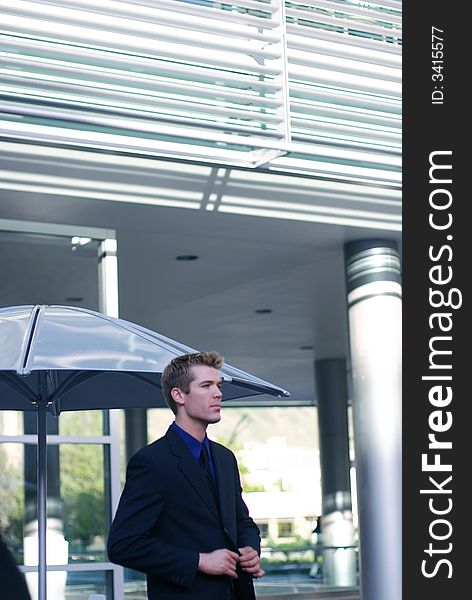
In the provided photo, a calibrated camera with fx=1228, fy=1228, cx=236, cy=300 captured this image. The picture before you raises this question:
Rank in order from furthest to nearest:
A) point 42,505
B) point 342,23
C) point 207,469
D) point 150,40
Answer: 1. point 342,23
2. point 150,40
3. point 42,505
4. point 207,469

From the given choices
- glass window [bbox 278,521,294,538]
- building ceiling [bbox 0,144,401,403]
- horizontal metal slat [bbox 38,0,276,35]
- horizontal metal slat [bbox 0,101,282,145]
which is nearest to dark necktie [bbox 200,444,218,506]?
horizontal metal slat [bbox 0,101,282,145]

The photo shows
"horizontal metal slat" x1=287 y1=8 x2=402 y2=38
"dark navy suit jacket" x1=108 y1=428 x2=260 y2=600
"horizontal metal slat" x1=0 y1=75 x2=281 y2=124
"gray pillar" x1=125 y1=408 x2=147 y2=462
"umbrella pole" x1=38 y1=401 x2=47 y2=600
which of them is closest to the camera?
"dark navy suit jacket" x1=108 y1=428 x2=260 y2=600

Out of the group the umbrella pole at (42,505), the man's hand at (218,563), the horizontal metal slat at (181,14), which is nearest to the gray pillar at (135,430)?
the horizontal metal slat at (181,14)

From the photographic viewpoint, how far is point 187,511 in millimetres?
4441

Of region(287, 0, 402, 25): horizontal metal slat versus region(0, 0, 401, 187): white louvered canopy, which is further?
region(287, 0, 402, 25): horizontal metal slat

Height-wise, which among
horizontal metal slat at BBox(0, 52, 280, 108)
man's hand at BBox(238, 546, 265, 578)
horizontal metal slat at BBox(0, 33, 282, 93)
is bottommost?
man's hand at BBox(238, 546, 265, 578)

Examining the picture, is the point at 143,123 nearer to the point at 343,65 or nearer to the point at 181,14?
the point at 181,14

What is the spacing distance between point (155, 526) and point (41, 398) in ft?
5.32

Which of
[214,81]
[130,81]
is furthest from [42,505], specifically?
[214,81]

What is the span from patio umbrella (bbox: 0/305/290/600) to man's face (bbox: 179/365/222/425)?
0.98ft

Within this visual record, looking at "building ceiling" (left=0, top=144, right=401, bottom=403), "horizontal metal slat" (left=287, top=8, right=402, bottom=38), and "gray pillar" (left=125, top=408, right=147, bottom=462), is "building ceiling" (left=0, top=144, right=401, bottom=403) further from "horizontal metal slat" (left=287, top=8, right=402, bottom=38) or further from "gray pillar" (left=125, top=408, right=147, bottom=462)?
"gray pillar" (left=125, top=408, right=147, bottom=462)

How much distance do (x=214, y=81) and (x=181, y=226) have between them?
153 cm

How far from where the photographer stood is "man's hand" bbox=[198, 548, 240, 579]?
14.3 ft

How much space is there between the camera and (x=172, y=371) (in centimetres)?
457
